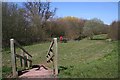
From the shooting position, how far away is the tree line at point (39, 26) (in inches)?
1307

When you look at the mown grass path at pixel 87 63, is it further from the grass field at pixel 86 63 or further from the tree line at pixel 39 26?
the tree line at pixel 39 26

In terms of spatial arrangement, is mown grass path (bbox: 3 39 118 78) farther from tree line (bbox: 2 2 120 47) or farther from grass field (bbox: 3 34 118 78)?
tree line (bbox: 2 2 120 47)

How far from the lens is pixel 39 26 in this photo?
149 ft

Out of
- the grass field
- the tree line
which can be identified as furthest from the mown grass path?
the tree line

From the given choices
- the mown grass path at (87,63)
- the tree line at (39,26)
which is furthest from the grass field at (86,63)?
the tree line at (39,26)

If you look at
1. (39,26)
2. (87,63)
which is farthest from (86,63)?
(39,26)

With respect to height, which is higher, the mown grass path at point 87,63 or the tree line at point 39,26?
the tree line at point 39,26

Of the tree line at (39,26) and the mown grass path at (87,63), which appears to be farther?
the tree line at (39,26)

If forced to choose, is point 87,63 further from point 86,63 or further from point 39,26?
point 39,26

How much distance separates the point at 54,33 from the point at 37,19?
4.92m

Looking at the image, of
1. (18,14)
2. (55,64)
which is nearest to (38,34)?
(18,14)

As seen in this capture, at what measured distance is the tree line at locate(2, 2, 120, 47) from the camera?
3319 centimetres

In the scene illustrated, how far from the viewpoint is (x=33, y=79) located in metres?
7.45

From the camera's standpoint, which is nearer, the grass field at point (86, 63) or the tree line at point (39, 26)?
the grass field at point (86, 63)
